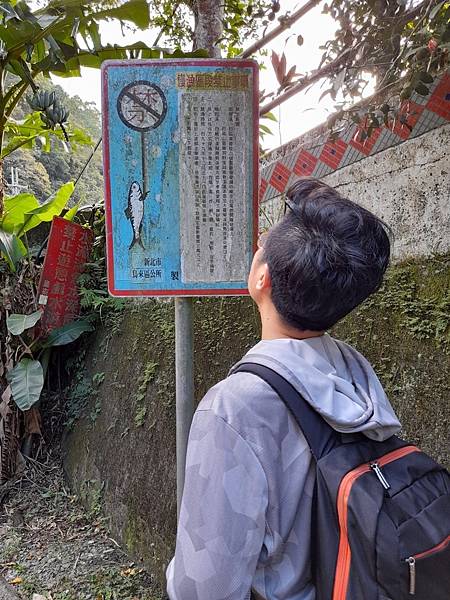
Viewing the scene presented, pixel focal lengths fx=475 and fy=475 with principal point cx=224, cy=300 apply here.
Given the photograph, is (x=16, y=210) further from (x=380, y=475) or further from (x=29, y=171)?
(x=29, y=171)

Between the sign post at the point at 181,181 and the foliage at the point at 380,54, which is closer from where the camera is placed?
the foliage at the point at 380,54

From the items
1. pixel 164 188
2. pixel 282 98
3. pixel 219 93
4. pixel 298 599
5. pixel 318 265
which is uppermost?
pixel 282 98

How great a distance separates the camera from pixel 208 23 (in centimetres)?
186

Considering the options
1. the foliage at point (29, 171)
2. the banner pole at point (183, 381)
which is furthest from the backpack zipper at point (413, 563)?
the foliage at point (29, 171)

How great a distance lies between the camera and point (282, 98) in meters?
1.81

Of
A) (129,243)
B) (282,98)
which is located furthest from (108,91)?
(282,98)

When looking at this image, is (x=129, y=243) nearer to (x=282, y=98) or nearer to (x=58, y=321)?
(x=282, y=98)

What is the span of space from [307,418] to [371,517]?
0.17 meters

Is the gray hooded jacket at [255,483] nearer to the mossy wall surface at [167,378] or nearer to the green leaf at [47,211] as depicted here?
the mossy wall surface at [167,378]

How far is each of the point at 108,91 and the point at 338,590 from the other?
4.67ft

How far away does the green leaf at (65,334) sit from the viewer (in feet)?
9.82

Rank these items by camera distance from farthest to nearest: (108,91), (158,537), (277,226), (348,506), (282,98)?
1. (158,537)
2. (282,98)
3. (108,91)
4. (277,226)
5. (348,506)

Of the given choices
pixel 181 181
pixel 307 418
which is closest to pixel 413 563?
pixel 307 418

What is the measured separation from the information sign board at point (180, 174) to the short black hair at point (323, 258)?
67cm
